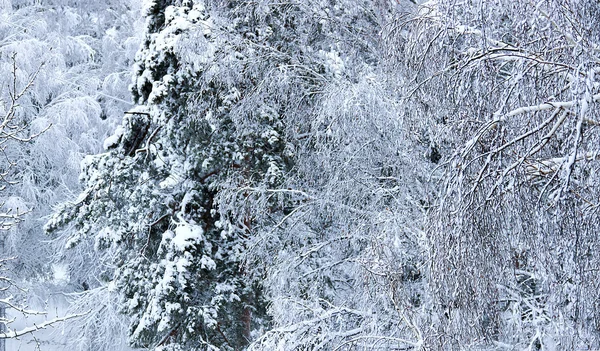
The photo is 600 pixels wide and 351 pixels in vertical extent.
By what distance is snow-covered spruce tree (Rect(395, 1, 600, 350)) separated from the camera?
12.3ft

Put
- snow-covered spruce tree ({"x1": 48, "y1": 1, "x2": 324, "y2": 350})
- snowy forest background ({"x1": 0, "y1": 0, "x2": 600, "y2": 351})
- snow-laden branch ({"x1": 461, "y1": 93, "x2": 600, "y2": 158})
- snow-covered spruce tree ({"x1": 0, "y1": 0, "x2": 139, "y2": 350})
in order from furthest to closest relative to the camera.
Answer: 1. snow-covered spruce tree ({"x1": 0, "y1": 0, "x2": 139, "y2": 350})
2. snow-covered spruce tree ({"x1": 48, "y1": 1, "x2": 324, "y2": 350})
3. snowy forest background ({"x1": 0, "y1": 0, "x2": 600, "y2": 351})
4. snow-laden branch ({"x1": 461, "y1": 93, "x2": 600, "y2": 158})

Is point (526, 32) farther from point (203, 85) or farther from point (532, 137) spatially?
point (203, 85)

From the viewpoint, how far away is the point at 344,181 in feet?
27.0

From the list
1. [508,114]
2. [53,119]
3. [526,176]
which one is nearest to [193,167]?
[53,119]

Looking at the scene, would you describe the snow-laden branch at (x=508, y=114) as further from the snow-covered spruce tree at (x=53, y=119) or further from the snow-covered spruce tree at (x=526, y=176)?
the snow-covered spruce tree at (x=53, y=119)

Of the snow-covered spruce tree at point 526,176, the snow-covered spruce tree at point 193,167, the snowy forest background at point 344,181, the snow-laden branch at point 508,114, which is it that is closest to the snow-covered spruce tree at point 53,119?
the snowy forest background at point 344,181

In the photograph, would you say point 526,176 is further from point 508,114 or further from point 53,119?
point 53,119

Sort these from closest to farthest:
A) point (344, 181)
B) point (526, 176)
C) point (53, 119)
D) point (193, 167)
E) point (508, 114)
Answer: point (508, 114)
point (526, 176)
point (344, 181)
point (193, 167)
point (53, 119)

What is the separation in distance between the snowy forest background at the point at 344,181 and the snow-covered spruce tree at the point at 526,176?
0.5 inches

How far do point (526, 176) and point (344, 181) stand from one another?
4261 millimetres

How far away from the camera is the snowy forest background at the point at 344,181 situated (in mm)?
3924

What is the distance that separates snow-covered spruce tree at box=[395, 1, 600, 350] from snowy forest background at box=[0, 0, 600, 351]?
1 cm

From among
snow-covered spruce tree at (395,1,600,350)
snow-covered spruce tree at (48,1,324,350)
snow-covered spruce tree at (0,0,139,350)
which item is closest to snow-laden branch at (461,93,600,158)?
snow-covered spruce tree at (395,1,600,350)

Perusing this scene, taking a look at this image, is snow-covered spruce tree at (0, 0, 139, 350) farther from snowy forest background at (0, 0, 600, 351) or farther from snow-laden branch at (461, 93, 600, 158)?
snow-laden branch at (461, 93, 600, 158)
